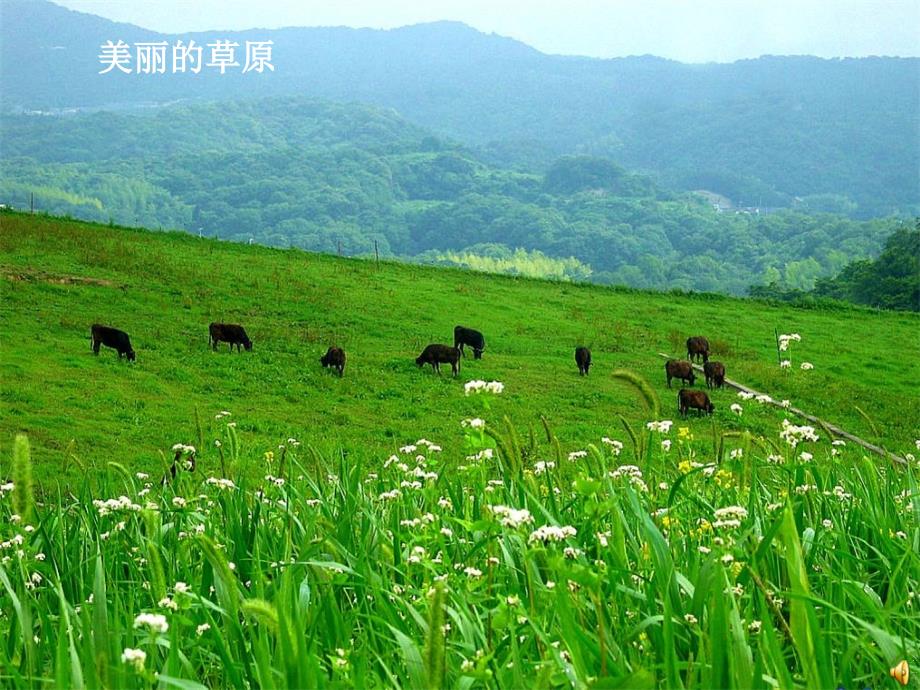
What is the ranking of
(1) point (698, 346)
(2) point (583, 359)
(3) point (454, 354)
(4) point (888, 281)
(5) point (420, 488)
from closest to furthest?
(5) point (420, 488)
(3) point (454, 354)
(2) point (583, 359)
(1) point (698, 346)
(4) point (888, 281)

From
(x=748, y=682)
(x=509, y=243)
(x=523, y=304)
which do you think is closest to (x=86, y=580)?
(x=748, y=682)

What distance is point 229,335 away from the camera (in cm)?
3177

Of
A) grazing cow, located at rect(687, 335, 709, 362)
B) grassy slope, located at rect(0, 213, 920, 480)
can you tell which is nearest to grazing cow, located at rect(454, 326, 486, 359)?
grassy slope, located at rect(0, 213, 920, 480)

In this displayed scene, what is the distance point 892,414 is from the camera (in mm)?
32125

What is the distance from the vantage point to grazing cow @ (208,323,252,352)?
31484 millimetres

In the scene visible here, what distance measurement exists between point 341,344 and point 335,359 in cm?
455

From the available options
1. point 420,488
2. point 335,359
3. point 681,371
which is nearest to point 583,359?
point 681,371

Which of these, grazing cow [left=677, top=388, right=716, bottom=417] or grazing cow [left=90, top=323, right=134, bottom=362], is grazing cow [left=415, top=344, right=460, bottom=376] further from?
grazing cow [left=90, top=323, right=134, bottom=362]

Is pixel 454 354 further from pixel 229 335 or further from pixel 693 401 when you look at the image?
pixel 693 401

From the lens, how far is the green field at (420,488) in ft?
8.02

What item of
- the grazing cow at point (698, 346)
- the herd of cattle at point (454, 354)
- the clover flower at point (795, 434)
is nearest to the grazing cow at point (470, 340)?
the herd of cattle at point (454, 354)

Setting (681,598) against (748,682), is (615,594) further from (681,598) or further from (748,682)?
(748,682)

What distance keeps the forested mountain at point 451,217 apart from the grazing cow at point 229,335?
97139mm

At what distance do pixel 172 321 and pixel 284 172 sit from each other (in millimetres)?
154274
